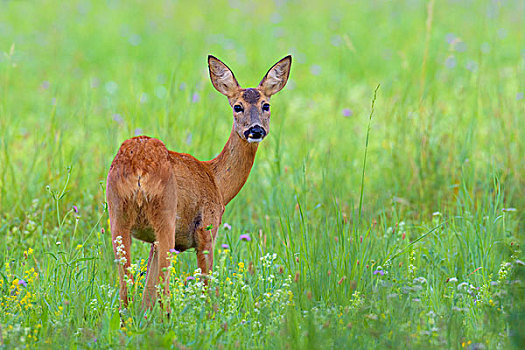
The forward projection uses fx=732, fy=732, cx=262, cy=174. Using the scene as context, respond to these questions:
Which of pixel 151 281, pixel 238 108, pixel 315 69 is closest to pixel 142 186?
pixel 151 281

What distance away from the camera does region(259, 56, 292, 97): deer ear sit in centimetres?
477

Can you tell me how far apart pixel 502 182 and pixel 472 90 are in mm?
3558

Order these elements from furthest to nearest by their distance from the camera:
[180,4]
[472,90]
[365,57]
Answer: [180,4], [365,57], [472,90]

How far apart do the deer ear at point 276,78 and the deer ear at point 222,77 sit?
7.4 inches

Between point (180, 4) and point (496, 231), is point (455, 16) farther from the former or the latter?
point (496, 231)

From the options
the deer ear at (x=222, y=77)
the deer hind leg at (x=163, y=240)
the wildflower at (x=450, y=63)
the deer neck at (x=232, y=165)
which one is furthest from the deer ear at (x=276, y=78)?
the wildflower at (x=450, y=63)

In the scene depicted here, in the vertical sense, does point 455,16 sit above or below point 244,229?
above

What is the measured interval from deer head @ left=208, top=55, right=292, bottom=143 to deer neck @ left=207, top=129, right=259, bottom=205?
3.5 inches

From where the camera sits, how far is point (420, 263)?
14.8ft

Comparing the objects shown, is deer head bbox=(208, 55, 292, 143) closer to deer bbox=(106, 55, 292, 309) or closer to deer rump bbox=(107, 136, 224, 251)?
deer bbox=(106, 55, 292, 309)

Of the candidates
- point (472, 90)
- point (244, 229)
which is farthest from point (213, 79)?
point (472, 90)

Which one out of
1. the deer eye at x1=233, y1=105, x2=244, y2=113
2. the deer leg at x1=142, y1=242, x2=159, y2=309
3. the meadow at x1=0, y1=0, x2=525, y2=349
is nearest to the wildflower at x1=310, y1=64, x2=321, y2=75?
the meadow at x1=0, y1=0, x2=525, y2=349

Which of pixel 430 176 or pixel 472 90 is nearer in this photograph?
pixel 430 176

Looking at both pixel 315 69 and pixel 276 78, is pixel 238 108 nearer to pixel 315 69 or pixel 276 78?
pixel 276 78
